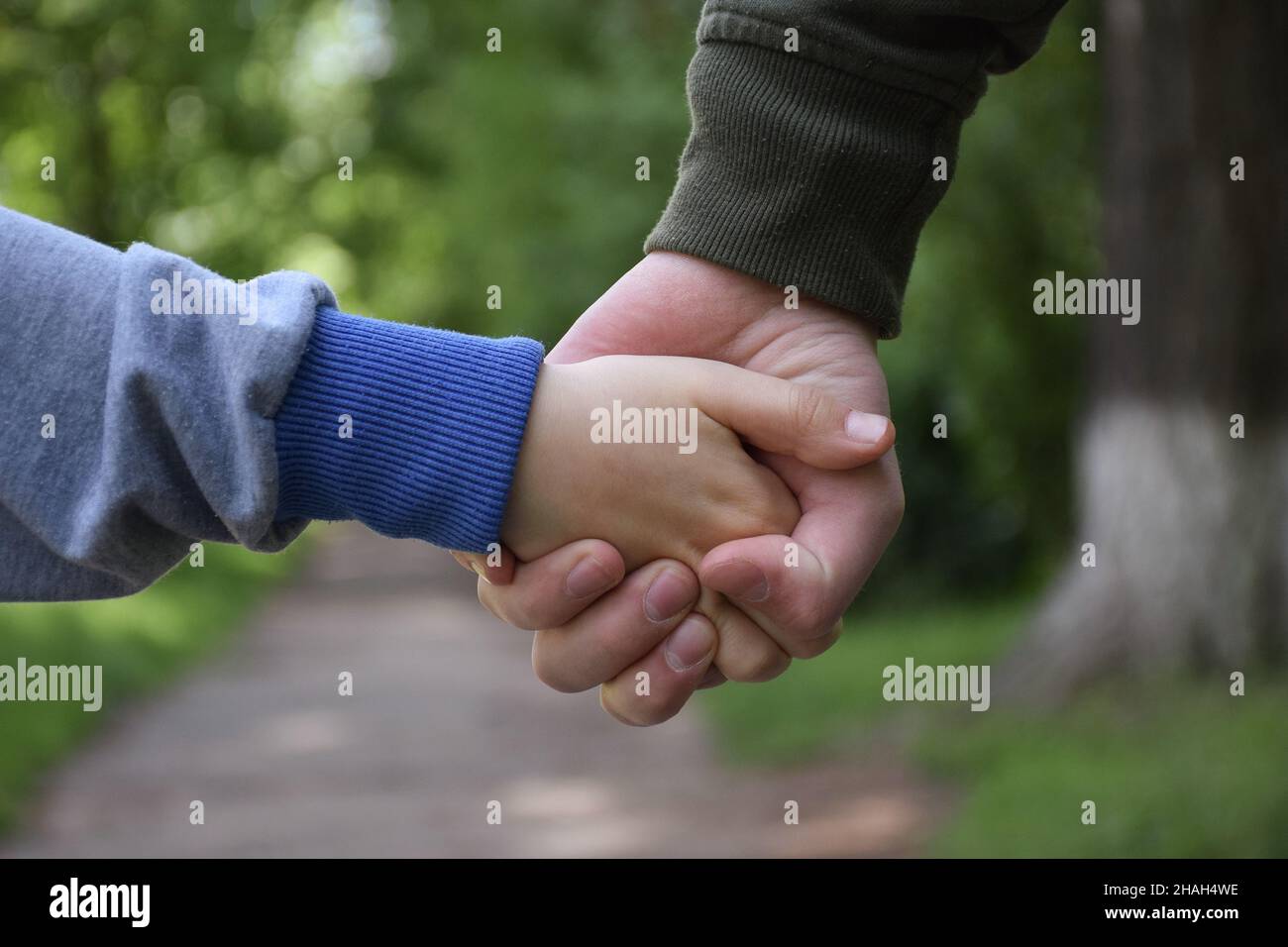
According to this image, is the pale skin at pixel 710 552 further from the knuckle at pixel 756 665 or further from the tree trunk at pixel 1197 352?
the tree trunk at pixel 1197 352

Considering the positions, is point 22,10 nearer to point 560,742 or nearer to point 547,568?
point 560,742

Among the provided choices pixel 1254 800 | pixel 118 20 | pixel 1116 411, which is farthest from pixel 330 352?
pixel 118 20

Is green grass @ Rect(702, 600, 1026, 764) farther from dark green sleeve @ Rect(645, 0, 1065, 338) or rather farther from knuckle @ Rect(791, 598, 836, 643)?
dark green sleeve @ Rect(645, 0, 1065, 338)

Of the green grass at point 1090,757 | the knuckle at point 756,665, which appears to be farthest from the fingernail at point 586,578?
the green grass at point 1090,757

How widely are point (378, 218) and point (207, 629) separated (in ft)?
39.9

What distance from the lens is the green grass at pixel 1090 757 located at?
4.67m

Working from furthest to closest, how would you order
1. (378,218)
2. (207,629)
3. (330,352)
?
(378,218)
(207,629)
(330,352)

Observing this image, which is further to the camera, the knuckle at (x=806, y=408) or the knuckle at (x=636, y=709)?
the knuckle at (x=636, y=709)

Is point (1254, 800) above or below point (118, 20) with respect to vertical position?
below

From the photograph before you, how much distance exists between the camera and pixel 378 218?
72.5 feet

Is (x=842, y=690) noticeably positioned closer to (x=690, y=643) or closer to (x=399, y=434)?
(x=690, y=643)

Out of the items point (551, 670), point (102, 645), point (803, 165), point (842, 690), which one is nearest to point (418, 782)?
point (842, 690)

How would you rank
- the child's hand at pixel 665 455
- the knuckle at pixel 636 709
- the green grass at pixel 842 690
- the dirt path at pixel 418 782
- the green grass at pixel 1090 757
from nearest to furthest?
the child's hand at pixel 665 455 < the knuckle at pixel 636 709 < the green grass at pixel 1090 757 < the dirt path at pixel 418 782 < the green grass at pixel 842 690

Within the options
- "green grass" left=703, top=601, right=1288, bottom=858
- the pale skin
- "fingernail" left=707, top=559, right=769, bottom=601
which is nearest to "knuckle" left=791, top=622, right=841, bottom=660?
the pale skin
